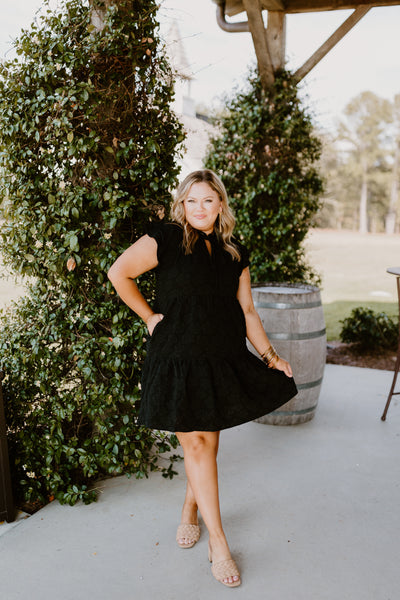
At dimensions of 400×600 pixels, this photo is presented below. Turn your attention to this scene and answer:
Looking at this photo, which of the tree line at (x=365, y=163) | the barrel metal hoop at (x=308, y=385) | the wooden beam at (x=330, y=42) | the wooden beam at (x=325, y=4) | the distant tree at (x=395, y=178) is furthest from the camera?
the tree line at (x=365, y=163)

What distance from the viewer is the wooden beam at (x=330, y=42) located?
419 cm

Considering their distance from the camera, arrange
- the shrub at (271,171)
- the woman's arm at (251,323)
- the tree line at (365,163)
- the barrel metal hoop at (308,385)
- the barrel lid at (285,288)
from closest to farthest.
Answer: the woman's arm at (251,323) < the barrel metal hoop at (308,385) < the barrel lid at (285,288) < the shrub at (271,171) < the tree line at (365,163)

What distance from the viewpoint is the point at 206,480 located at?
6.47 feet

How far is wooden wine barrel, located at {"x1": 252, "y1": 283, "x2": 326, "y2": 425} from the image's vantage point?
10.6 feet

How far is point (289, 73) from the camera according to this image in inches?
170

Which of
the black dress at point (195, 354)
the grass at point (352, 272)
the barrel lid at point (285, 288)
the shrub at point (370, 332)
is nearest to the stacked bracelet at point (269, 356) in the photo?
the black dress at point (195, 354)

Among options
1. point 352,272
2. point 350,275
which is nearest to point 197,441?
point 350,275

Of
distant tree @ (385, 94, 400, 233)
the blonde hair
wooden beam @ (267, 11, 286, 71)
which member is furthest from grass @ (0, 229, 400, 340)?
distant tree @ (385, 94, 400, 233)

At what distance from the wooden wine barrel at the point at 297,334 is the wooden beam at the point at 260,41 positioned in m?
2.08

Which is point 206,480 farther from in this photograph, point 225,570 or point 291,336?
point 291,336

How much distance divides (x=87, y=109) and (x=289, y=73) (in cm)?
272

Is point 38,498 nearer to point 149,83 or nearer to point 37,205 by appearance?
point 37,205

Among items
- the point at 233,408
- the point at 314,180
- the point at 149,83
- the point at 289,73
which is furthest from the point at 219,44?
the point at 233,408

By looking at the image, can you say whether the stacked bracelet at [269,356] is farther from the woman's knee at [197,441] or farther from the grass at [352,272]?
the grass at [352,272]
